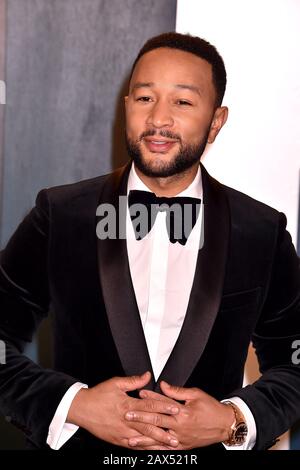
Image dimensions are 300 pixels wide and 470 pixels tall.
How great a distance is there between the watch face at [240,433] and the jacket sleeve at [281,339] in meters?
0.10

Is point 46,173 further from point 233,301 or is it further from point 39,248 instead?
point 233,301

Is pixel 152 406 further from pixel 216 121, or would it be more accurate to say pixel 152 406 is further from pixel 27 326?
pixel 216 121

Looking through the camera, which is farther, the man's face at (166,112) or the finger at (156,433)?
the man's face at (166,112)

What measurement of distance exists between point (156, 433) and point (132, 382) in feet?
0.55

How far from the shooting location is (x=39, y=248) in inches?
95.7

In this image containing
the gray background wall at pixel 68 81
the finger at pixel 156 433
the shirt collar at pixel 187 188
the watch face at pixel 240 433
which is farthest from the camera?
the gray background wall at pixel 68 81

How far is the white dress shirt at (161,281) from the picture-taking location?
243 centimetres

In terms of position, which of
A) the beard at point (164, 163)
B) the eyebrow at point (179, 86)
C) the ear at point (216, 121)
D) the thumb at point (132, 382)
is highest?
the eyebrow at point (179, 86)

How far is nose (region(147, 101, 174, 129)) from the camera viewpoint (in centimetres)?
234

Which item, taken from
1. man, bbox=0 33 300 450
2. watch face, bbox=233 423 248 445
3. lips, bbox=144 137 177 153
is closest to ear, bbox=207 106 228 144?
man, bbox=0 33 300 450

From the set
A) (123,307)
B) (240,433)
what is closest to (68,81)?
(123,307)

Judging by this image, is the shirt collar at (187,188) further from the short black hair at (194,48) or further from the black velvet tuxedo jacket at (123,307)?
the short black hair at (194,48)

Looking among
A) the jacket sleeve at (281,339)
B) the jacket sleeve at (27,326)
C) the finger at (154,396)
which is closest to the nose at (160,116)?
the jacket sleeve at (27,326)

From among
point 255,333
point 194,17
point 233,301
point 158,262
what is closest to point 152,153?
point 158,262
